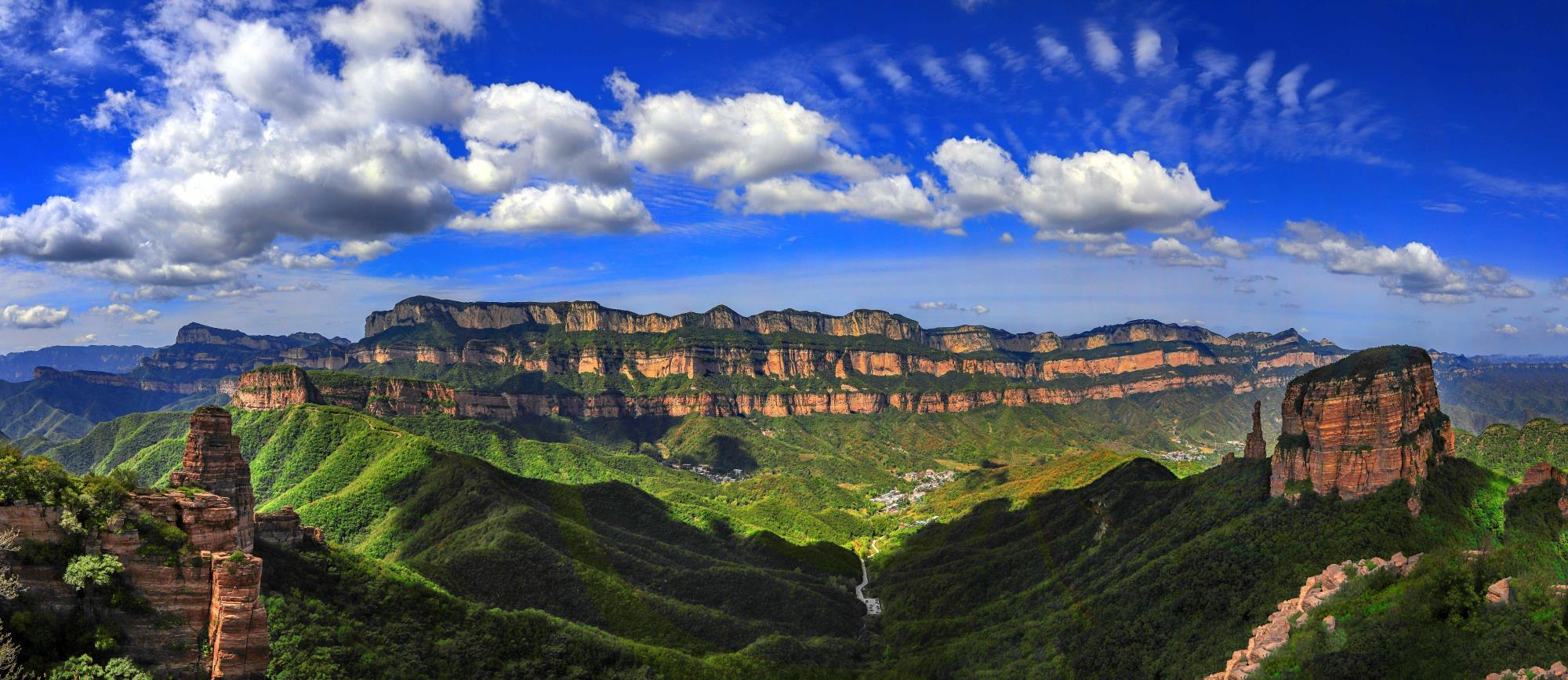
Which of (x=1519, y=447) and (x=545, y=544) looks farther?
(x=1519, y=447)

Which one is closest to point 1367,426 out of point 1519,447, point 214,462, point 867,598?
point 1519,447

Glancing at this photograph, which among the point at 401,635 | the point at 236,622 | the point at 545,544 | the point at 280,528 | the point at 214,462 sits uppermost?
the point at 214,462

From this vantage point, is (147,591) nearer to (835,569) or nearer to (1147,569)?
(1147,569)

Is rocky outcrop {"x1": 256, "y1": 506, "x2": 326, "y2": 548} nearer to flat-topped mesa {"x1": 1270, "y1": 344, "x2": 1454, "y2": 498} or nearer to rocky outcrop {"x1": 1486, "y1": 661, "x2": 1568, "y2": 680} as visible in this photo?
rocky outcrop {"x1": 1486, "y1": 661, "x2": 1568, "y2": 680}

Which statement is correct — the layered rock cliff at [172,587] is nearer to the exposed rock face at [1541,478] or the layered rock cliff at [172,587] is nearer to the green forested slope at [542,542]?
the green forested slope at [542,542]

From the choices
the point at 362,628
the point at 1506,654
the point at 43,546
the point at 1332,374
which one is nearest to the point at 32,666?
the point at 43,546

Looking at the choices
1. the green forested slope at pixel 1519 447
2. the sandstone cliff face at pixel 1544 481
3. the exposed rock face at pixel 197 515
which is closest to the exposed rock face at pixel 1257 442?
the sandstone cliff face at pixel 1544 481

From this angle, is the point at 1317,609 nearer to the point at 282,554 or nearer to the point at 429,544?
the point at 282,554
